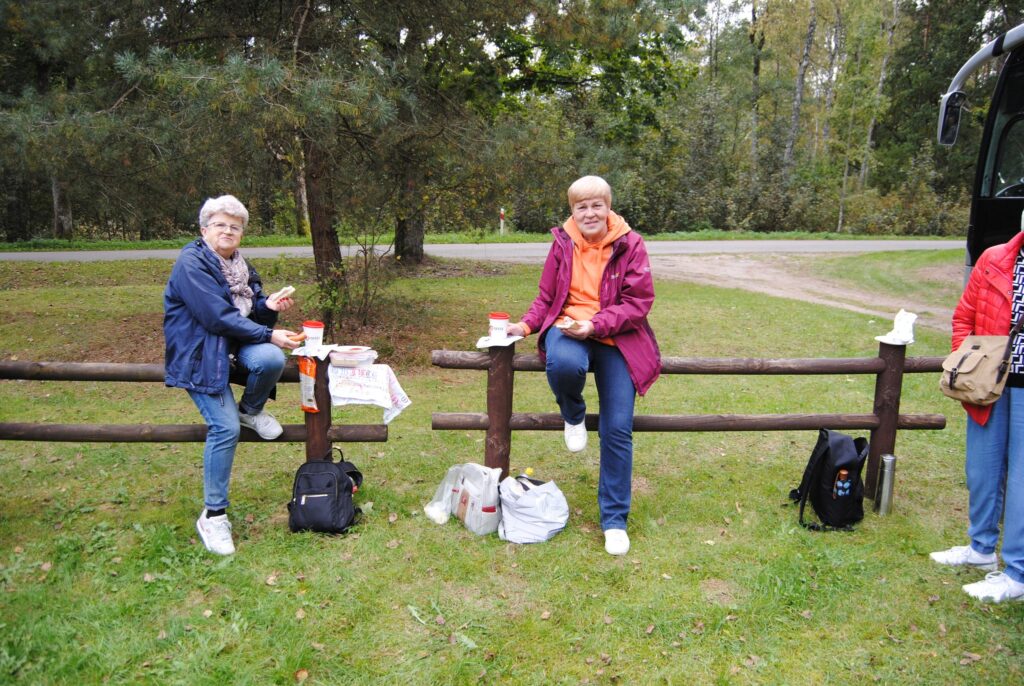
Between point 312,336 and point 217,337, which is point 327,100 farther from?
point 217,337

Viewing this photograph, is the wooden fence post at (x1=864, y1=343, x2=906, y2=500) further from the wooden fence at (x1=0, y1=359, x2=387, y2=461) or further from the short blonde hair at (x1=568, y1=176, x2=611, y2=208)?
the wooden fence at (x1=0, y1=359, x2=387, y2=461)

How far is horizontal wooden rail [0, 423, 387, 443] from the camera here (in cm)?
446

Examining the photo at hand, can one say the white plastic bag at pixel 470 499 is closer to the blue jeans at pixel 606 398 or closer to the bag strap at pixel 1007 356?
the blue jeans at pixel 606 398

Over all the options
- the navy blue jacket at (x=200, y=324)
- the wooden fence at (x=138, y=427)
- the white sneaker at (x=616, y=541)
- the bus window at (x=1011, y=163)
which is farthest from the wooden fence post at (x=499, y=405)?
the bus window at (x=1011, y=163)

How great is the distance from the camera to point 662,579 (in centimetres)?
406

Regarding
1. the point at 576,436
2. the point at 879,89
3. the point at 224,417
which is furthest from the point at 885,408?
the point at 879,89

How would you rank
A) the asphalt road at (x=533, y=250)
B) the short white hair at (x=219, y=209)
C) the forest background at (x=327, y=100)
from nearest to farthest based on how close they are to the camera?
the short white hair at (x=219, y=209) < the forest background at (x=327, y=100) < the asphalt road at (x=533, y=250)

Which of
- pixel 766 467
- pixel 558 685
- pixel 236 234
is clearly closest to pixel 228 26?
pixel 236 234

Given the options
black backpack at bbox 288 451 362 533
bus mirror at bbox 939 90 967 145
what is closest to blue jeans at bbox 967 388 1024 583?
black backpack at bbox 288 451 362 533

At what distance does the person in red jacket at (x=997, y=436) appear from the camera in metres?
3.69

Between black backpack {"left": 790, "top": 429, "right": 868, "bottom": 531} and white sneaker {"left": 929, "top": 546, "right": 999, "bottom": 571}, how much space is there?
0.51 metres

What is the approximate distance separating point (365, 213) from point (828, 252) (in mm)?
15273

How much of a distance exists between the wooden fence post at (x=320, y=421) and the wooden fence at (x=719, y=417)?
655 millimetres

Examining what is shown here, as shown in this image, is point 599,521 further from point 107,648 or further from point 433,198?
point 433,198
